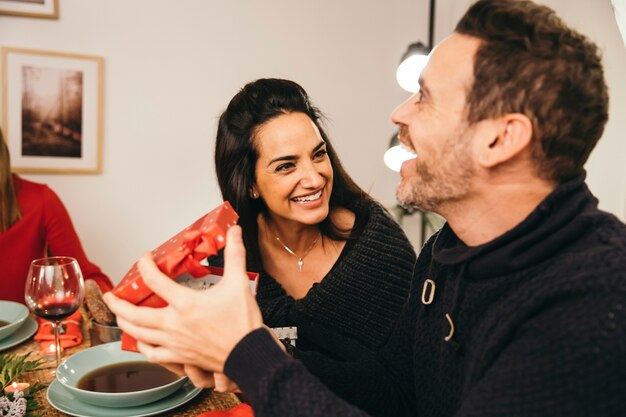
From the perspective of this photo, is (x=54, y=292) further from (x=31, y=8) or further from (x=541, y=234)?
(x=31, y=8)

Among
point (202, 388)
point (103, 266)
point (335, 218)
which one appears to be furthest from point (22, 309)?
point (103, 266)

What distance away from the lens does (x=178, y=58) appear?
2693 mm

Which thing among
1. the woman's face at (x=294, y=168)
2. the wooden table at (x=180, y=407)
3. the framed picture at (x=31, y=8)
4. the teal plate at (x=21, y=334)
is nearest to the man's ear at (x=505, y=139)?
the wooden table at (x=180, y=407)

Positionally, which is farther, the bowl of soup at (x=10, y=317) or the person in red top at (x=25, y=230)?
the person in red top at (x=25, y=230)

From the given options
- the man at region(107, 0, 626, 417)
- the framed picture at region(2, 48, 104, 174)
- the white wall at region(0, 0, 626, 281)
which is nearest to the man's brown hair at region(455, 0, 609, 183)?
the man at region(107, 0, 626, 417)

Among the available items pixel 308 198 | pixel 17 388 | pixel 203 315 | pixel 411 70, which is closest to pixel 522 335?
pixel 203 315

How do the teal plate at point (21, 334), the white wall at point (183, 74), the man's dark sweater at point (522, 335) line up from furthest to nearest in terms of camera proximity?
the white wall at point (183, 74), the teal plate at point (21, 334), the man's dark sweater at point (522, 335)

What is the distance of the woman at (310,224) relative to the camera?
165cm

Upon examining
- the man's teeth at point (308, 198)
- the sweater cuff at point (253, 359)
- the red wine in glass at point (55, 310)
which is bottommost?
the red wine in glass at point (55, 310)

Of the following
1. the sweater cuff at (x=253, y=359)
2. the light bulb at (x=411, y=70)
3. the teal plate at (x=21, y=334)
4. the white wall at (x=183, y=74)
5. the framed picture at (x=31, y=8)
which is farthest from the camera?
the white wall at (x=183, y=74)

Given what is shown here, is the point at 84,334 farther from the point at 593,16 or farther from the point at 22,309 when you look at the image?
the point at 593,16

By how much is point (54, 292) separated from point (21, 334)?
291mm

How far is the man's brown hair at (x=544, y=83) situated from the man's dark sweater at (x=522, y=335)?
0.07 metres

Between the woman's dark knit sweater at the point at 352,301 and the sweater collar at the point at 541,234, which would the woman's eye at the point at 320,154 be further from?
the sweater collar at the point at 541,234
